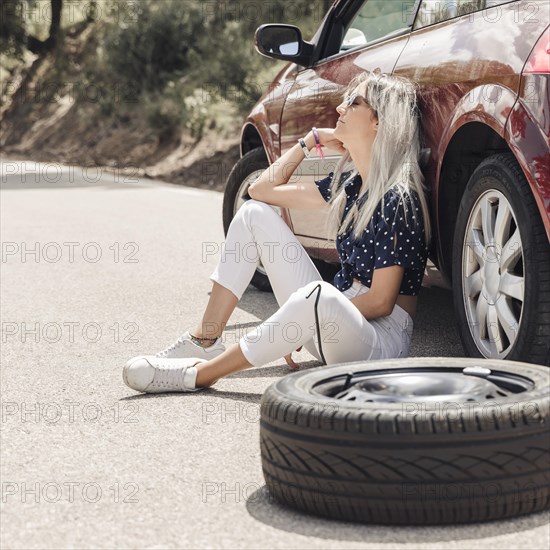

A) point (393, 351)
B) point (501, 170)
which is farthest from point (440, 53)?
point (393, 351)

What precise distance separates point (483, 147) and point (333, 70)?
56.8 inches

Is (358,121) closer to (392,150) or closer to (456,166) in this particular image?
(392,150)

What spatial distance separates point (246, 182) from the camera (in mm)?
7172

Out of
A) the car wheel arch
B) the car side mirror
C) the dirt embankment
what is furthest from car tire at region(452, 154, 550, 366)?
the dirt embankment

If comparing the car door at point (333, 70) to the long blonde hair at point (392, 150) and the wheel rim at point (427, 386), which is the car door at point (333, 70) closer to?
the long blonde hair at point (392, 150)

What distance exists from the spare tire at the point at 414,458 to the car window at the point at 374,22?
2.78 m

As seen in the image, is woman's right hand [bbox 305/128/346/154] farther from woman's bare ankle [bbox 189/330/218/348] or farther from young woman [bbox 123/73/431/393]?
woman's bare ankle [bbox 189/330/218/348]

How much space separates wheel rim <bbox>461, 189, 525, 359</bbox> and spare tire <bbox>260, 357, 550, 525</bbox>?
42.6 inches

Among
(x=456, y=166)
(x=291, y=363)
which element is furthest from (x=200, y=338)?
(x=456, y=166)

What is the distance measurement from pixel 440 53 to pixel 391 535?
2.28 meters

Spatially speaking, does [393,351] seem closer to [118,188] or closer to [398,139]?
[398,139]

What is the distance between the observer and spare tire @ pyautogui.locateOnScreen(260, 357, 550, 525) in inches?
115

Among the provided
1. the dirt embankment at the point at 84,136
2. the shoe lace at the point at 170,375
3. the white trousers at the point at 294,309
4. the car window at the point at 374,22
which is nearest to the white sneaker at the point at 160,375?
the shoe lace at the point at 170,375

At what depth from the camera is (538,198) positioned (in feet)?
12.9
